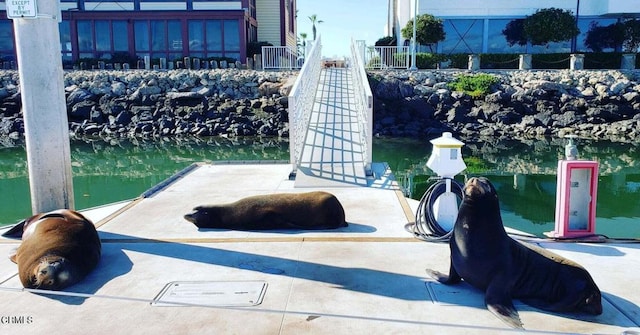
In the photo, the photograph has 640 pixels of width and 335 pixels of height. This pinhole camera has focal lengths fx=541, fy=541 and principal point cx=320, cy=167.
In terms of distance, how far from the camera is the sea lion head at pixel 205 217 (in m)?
7.09

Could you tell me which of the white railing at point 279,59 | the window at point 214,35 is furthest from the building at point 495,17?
the window at point 214,35

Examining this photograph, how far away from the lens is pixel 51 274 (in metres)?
4.82

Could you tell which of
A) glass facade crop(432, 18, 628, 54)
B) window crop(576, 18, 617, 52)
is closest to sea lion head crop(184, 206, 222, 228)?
glass facade crop(432, 18, 628, 54)

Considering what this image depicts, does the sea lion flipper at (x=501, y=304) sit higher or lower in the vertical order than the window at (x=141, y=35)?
lower

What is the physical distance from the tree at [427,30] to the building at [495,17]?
2301 mm

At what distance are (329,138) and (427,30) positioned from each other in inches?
792

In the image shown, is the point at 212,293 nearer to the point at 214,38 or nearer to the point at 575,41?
the point at 214,38

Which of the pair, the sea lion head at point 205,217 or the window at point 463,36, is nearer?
the sea lion head at point 205,217

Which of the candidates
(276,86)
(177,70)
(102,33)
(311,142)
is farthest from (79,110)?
(311,142)

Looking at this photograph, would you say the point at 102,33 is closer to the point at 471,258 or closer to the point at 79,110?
the point at 79,110

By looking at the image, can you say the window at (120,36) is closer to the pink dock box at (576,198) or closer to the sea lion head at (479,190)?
the pink dock box at (576,198)

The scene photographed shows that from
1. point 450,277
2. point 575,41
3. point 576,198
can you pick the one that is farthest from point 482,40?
point 450,277

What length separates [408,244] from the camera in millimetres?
6340

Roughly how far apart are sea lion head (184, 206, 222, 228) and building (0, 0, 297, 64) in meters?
24.6
